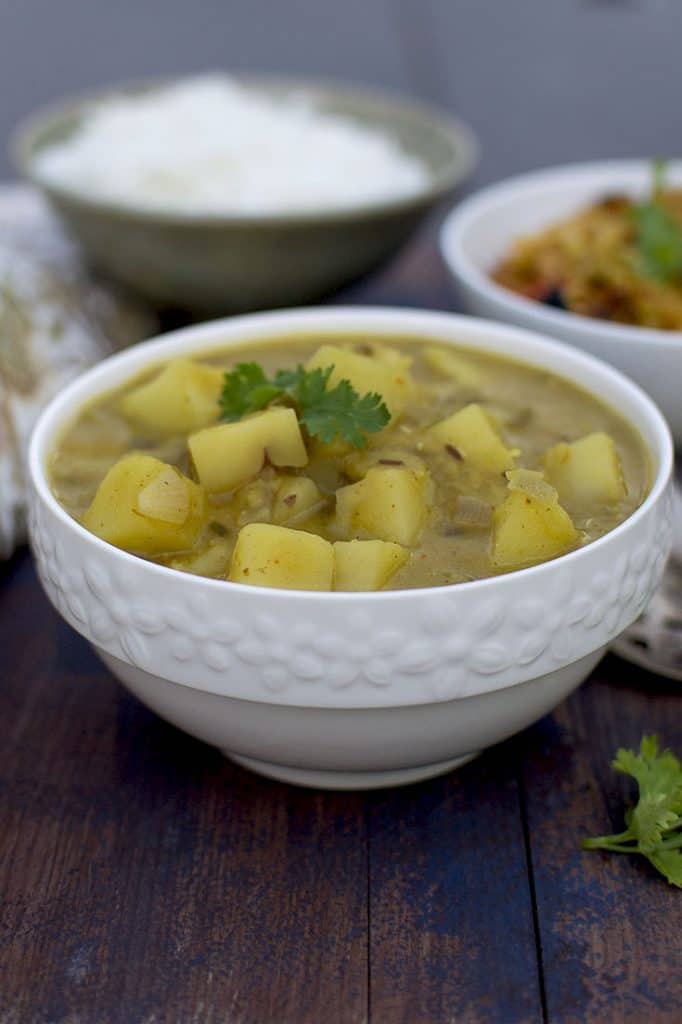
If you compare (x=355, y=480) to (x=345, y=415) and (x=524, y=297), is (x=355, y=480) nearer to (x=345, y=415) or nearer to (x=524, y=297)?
(x=345, y=415)

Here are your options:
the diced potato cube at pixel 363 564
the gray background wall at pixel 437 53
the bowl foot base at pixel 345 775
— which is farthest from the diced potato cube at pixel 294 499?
the gray background wall at pixel 437 53

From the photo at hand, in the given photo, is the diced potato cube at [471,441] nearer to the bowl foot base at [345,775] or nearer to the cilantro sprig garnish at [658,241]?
the bowl foot base at [345,775]

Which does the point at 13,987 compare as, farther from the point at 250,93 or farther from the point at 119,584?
the point at 250,93

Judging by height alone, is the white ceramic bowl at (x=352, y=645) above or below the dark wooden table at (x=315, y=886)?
above

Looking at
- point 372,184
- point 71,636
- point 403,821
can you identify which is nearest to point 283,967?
point 403,821

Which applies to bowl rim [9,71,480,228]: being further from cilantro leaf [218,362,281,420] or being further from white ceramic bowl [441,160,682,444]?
cilantro leaf [218,362,281,420]

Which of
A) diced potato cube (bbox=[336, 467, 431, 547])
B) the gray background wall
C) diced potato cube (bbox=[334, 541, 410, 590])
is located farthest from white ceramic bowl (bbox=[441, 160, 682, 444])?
the gray background wall

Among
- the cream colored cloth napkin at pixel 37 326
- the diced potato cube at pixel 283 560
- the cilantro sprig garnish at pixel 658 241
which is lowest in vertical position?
the cream colored cloth napkin at pixel 37 326
